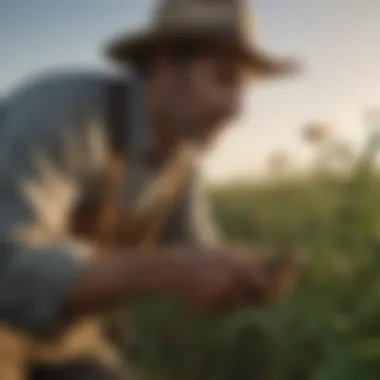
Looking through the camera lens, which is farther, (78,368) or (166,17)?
(78,368)

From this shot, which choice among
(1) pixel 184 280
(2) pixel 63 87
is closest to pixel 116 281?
(1) pixel 184 280

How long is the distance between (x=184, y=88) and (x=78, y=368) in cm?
33

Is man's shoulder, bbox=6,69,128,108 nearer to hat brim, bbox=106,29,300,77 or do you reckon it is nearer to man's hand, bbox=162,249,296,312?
hat brim, bbox=106,29,300,77

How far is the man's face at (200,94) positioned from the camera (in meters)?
0.70

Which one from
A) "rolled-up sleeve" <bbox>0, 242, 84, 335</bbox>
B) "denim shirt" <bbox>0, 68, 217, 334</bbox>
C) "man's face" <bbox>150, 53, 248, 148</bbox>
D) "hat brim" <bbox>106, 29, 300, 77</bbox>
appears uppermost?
"hat brim" <bbox>106, 29, 300, 77</bbox>

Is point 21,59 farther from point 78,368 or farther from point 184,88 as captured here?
point 78,368

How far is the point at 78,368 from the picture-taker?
0.84 metres

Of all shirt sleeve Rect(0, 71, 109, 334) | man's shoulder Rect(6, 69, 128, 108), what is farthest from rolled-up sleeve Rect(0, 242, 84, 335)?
man's shoulder Rect(6, 69, 128, 108)

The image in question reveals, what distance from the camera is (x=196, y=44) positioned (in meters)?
0.70

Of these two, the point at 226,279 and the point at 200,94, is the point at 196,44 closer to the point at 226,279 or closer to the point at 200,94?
the point at 200,94

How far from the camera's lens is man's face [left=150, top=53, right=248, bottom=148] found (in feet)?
2.31

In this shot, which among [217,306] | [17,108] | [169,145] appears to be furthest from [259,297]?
[17,108]

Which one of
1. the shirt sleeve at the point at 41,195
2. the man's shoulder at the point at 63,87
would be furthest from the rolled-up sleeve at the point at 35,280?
the man's shoulder at the point at 63,87

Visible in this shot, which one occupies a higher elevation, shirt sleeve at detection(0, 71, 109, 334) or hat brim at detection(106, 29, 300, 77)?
hat brim at detection(106, 29, 300, 77)
